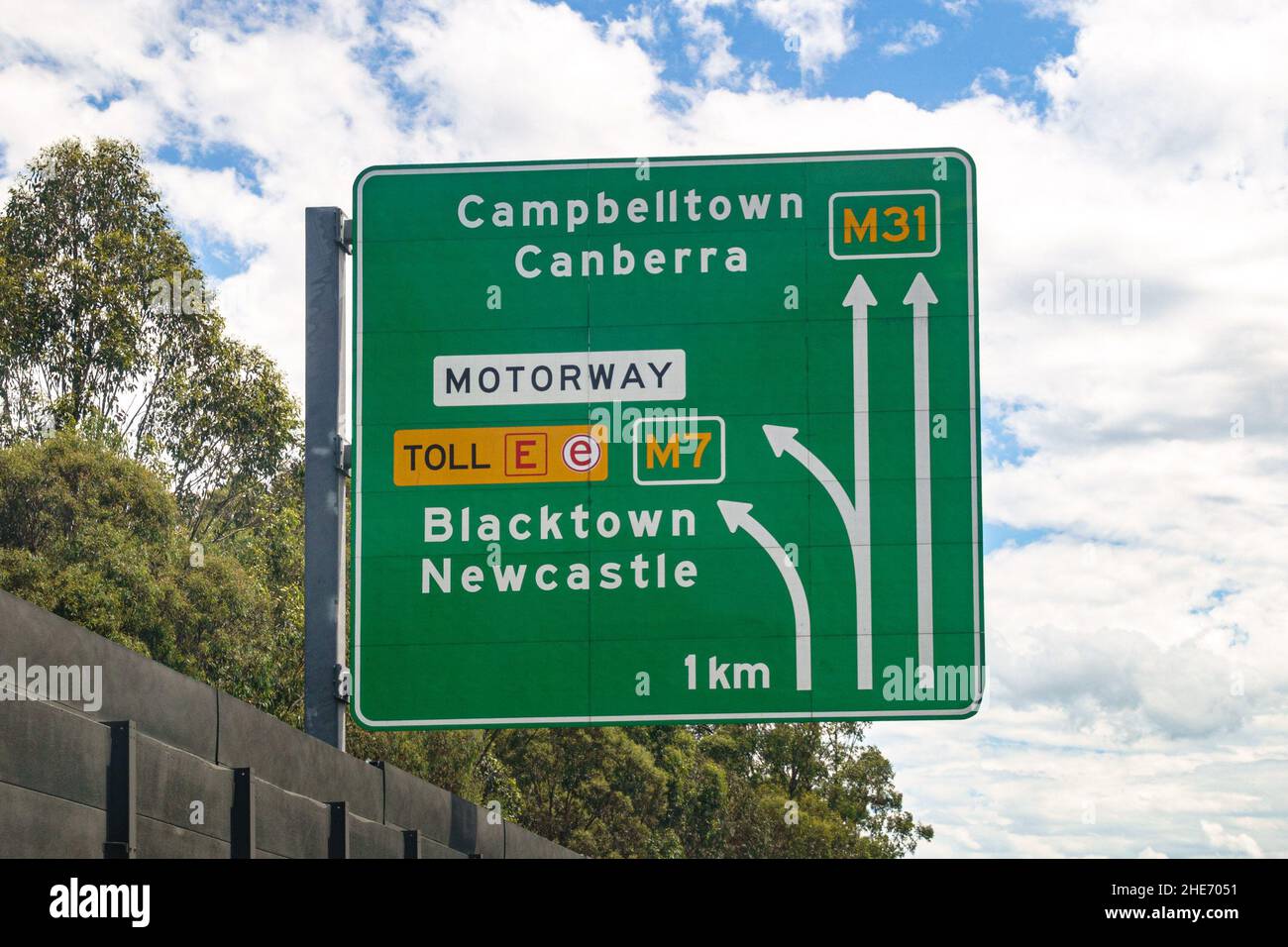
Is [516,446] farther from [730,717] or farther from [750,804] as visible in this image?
[750,804]

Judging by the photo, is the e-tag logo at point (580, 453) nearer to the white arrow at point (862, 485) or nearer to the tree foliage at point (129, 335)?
the white arrow at point (862, 485)

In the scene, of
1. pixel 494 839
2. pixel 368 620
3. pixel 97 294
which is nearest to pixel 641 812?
pixel 97 294

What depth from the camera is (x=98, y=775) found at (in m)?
7.96

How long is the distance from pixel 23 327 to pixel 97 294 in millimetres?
1702

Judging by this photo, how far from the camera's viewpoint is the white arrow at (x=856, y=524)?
10.7 m

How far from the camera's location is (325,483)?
11109 mm

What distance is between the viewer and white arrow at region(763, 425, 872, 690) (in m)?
10.7

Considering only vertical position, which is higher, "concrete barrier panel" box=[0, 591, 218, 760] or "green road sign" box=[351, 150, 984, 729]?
"green road sign" box=[351, 150, 984, 729]

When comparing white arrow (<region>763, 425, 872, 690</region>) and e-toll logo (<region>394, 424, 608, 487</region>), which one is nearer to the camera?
white arrow (<region>763, 425, 872, 690</region>)

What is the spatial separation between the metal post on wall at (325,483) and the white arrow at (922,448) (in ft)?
11.4
